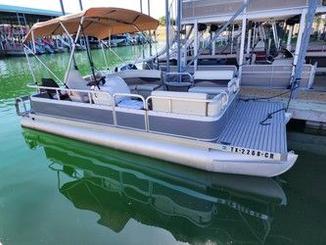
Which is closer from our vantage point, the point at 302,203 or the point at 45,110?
the point at 302,203

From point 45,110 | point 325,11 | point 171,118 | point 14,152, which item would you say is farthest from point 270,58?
point 14,152

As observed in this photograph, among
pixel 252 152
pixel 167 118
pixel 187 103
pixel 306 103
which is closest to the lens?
pixel 252 152

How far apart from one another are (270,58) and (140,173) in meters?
8.74

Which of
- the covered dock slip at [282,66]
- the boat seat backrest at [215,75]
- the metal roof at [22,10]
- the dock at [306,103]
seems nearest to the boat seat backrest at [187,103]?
the boat seat backrest at [215,75]

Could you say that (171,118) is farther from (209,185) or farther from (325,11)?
(325,11)

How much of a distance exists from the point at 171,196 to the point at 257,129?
7.67 ft

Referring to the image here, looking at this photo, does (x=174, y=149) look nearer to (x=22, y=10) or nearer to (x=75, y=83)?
(x=75, y=83)

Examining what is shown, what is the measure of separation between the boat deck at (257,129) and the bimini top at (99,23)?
12.7ft

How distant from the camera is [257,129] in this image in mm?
A: 5609

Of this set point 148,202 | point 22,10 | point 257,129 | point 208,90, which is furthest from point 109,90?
point 22,10

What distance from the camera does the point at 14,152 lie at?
6.79 m

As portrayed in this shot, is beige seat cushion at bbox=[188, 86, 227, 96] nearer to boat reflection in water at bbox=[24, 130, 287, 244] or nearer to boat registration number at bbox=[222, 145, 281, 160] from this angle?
boat registration number at bbox=[222, 145, 281, 160]

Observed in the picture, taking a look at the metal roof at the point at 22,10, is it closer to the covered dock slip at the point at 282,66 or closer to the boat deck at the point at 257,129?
the covered dock slip at the point at 282,66

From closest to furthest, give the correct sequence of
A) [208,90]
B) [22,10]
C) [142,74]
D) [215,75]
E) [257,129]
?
1. [257,129]
2. [208,90]
3. [215,75]
4. [142,74]
5. [22,10]
